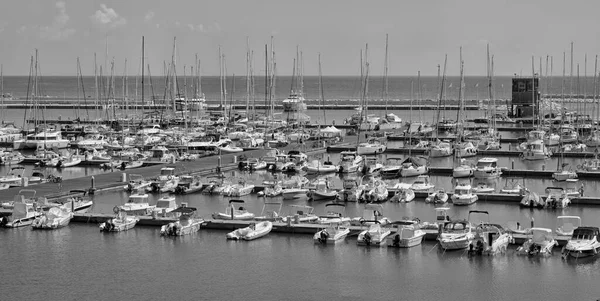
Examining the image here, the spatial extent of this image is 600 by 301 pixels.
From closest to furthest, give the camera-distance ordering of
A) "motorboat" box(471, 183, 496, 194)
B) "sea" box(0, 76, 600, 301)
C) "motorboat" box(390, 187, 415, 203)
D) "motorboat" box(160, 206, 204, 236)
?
"sea" box(0, 76, 600, 301)
"motorboat" box(160, 206, 204, 236)
"motorboat" box(390, 187, 415, 203)
"motorboat" box(471, 183, 496, 194)

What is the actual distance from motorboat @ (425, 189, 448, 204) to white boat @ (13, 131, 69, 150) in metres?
37.2

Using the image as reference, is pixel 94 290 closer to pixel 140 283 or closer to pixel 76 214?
pixel 140 283

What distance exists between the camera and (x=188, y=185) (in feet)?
175

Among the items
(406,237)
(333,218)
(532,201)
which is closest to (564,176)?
(532,201)

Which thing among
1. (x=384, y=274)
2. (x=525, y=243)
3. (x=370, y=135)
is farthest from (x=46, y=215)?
(x=370, y=135)

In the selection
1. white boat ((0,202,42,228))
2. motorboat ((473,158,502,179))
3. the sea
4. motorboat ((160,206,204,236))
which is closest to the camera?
the sea

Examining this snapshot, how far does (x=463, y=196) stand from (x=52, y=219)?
20.3 metres

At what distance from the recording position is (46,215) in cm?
4350

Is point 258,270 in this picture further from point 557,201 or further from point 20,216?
point 557,201

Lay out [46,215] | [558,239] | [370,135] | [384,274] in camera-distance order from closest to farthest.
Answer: [384,274], [558,239], [46,215], [370,135]

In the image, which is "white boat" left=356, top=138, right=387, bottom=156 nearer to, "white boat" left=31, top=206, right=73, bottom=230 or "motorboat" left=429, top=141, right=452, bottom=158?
"motorboat" left=429, top=141, right=452, bottom=158

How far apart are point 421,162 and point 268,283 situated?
28638mm

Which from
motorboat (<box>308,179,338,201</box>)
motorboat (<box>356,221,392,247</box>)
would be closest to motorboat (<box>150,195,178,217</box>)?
motorboat (<box>308,179,338,201</box>)

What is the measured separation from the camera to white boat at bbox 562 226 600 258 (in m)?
36.5
